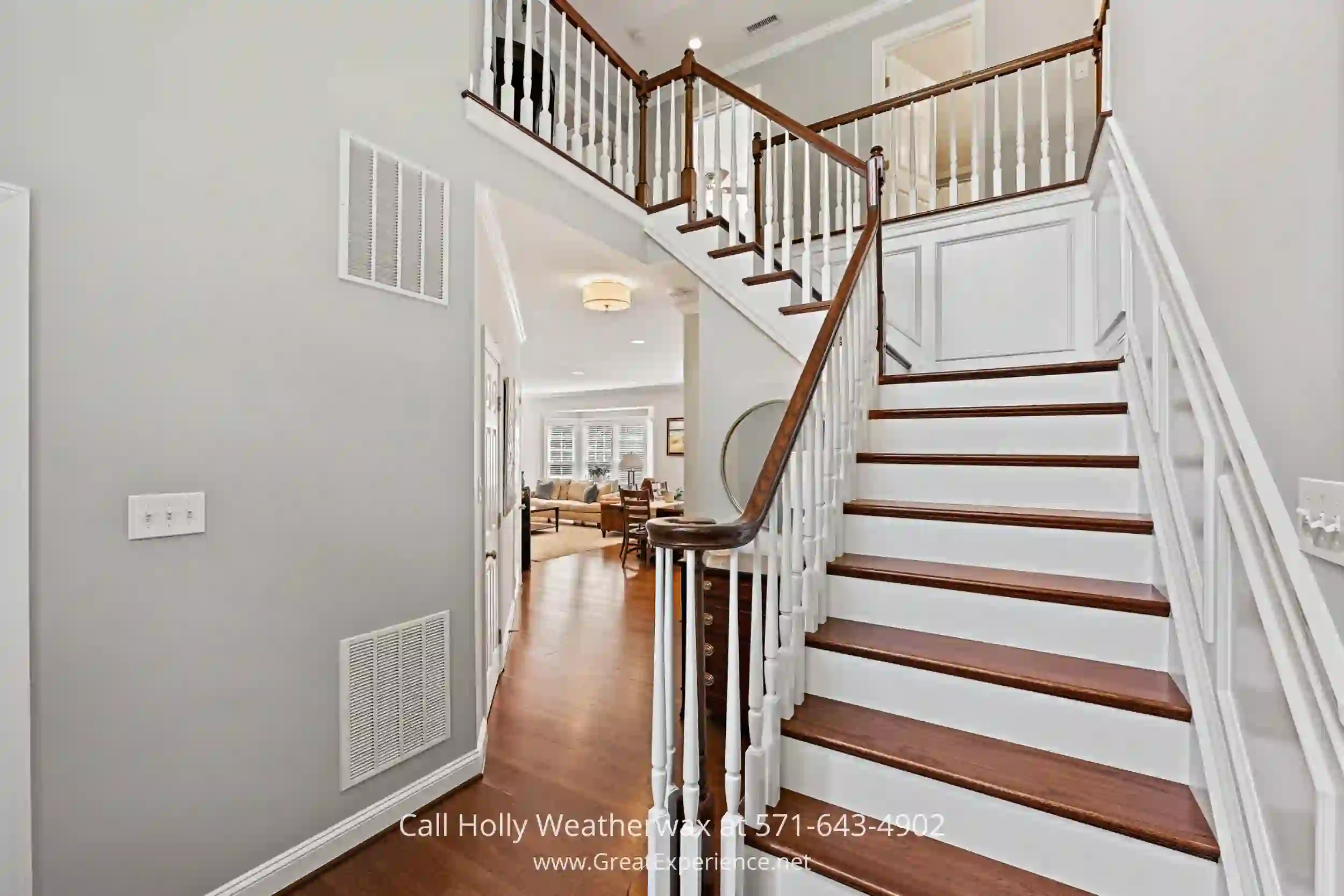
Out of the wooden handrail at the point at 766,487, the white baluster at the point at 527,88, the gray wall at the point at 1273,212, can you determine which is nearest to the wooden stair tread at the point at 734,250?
the white baluster at the point at 527,88

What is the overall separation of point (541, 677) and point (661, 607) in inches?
95.9

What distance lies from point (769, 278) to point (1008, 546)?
2.04 m

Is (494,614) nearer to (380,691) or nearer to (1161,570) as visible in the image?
(380,691)

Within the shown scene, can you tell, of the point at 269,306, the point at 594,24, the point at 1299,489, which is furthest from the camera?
the point at 594,24

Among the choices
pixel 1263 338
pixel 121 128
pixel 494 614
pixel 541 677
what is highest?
pixel 121 128

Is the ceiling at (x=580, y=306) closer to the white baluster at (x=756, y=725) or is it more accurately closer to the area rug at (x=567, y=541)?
the white baluster at (x=756, y=725)

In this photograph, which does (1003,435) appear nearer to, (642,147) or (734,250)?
(734,250)

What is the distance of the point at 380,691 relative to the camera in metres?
2.11

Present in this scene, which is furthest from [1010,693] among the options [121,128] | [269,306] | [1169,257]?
[121,128]

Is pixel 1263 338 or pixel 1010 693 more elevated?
pixel 1263 338

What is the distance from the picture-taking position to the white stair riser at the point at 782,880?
1338mm

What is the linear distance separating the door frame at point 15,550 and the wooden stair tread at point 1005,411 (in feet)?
8.90

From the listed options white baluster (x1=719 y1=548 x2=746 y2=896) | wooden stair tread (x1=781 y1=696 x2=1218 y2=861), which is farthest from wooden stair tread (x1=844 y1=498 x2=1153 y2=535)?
white baluster (x1=719 y1=548 x2=746 y2=896)

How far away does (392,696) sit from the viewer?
2.14 meters
